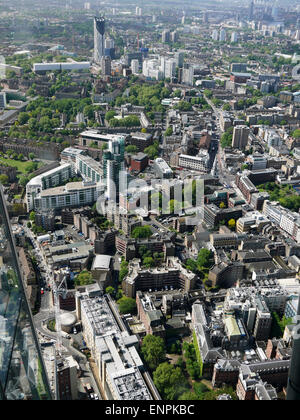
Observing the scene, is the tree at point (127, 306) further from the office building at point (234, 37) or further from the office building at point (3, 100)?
the office building at point (234, 37)

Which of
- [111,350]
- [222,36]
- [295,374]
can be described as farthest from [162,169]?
[222,36]

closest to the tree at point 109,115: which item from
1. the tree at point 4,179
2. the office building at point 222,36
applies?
the tree at point 4,179

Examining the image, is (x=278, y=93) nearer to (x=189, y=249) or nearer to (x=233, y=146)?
(x=233, y=146)

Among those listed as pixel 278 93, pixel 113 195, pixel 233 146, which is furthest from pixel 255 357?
pixel 278 93

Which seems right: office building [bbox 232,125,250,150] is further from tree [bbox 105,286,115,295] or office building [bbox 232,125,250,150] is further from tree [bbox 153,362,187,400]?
tree [bbox 153,362,187,400]

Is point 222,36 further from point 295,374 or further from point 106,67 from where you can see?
point 295,374

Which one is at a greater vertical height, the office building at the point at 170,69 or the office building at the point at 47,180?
the office building at the point at 170,69
